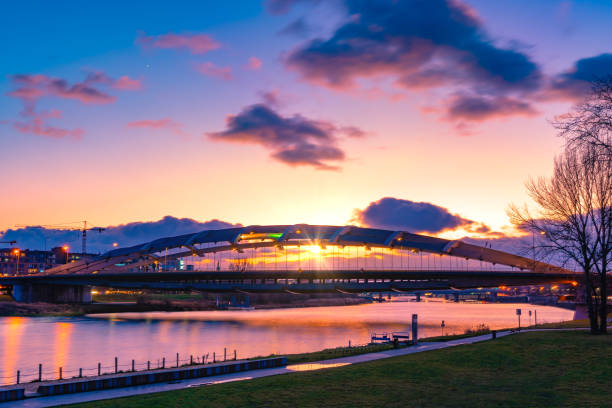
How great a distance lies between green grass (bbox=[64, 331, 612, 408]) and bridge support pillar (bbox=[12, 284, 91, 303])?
121 meters

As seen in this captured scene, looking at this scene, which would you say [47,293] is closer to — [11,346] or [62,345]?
[11,346]

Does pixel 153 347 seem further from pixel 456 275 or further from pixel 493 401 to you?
pixel 456 275

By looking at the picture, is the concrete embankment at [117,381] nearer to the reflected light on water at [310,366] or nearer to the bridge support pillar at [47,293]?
the reflected light on water at [310,366]

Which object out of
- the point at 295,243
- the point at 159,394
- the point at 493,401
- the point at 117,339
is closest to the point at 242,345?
the point at 117,339

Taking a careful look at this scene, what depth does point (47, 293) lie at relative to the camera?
133 meters

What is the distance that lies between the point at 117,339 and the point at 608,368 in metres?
56.8

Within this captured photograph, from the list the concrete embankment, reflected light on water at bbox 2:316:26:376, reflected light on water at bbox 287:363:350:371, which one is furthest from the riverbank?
reflected light on water at bbox 287:363:350:371

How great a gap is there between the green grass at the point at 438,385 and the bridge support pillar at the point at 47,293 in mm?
121080

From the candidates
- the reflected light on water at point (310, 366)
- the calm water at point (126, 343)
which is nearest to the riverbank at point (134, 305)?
the calm water at point (126, 343)

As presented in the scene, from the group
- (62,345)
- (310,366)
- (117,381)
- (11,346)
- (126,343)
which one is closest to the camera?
(117,381)

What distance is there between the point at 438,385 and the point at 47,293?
129m

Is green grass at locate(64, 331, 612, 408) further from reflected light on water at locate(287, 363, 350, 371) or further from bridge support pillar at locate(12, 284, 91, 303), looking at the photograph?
bridge support pillar at locate(12, 284, 91, 303)

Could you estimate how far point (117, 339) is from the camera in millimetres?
68125

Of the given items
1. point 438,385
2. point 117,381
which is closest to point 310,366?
point 438,385
